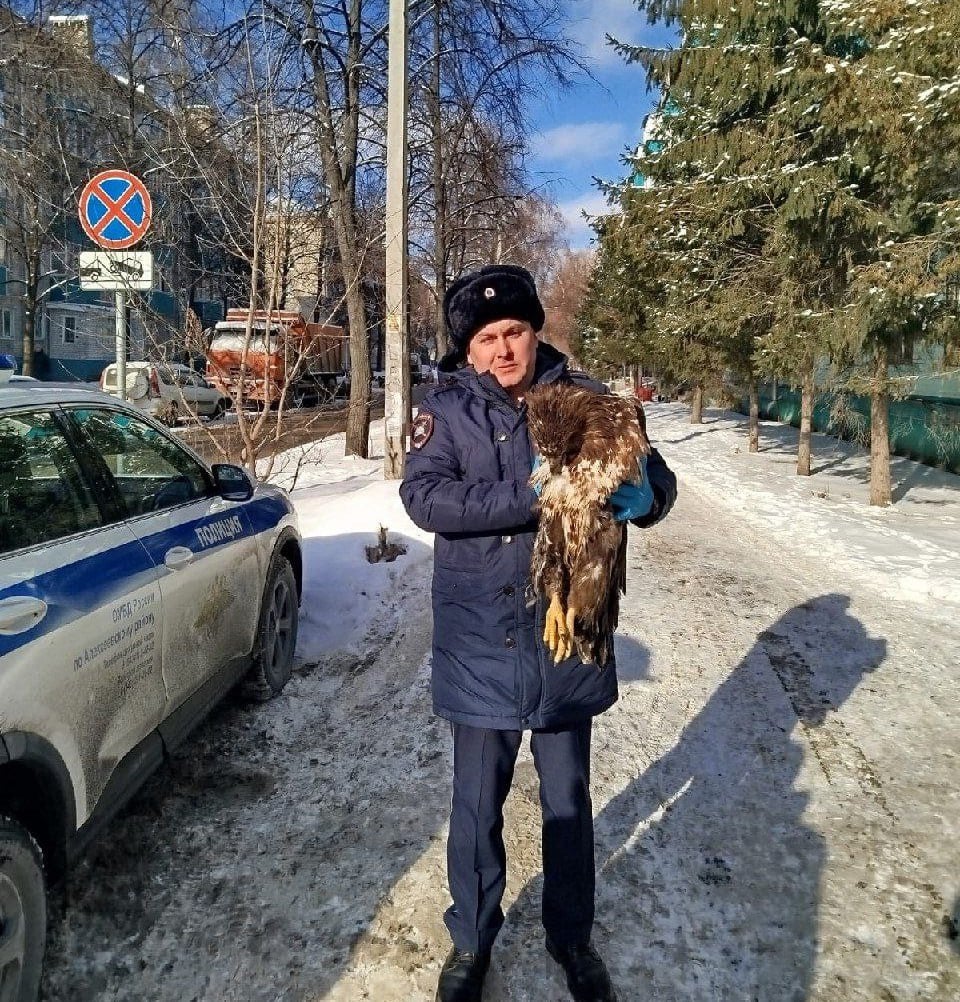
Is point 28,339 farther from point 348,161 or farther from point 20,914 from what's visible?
point 20,914

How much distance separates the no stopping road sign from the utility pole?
3.36 metres

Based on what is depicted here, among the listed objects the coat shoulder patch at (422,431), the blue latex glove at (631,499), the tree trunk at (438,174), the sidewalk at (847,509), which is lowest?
the sidewalk at (847,509)

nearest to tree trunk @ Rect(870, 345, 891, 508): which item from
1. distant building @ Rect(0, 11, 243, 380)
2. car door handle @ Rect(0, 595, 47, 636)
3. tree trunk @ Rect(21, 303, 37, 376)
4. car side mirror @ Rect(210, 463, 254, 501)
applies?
distant building @ Rect(0, 11, 243, 380)

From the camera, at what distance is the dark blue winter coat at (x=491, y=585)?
2170mm

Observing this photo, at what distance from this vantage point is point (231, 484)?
3768mm

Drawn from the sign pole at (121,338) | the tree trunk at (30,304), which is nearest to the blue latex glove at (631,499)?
the sign pole at (121,338)

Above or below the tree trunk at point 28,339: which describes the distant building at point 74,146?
above

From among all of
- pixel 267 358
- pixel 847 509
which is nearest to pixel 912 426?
pixel 847 509

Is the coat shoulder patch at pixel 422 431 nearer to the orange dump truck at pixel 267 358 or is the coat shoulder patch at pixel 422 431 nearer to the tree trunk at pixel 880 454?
the orange dump truck at pixel 267 358

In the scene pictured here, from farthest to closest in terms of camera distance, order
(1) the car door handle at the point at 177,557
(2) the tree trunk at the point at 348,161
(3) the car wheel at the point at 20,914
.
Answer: (2) the tree trunk at the point at 348,161 < (1) the car door handle at the point at 177,557 < (3) the car wheel at the point at 20,914

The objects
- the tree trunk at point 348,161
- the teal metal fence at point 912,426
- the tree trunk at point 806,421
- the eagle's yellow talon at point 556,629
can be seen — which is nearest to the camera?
the eagle's yellow talon at point 556,629

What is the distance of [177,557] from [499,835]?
1529 millimetres

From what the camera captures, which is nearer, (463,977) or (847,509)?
(463,977)

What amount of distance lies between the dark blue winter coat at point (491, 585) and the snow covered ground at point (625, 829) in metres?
0.81
